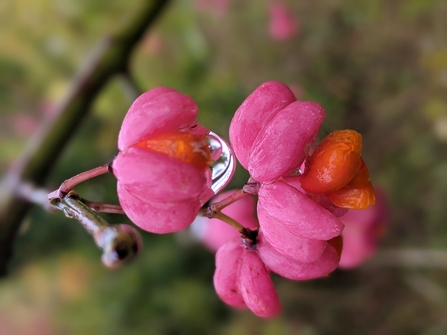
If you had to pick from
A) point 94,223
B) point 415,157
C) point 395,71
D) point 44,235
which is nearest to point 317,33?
point 395,71

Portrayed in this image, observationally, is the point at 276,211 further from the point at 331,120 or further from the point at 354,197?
the point at 331,120

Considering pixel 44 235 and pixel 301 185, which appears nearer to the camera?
pixel 301 185

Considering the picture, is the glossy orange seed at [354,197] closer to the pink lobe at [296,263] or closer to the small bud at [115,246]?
the pink lobe at [296,263]

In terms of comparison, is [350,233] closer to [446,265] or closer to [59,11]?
[446,265]

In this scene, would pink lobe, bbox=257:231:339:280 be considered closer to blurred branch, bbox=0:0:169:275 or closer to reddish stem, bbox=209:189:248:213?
reddish stem, bbox=209:189:248:213

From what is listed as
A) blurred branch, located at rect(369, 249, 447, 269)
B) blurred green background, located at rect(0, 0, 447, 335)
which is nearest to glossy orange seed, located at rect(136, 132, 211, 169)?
blurred green background, located at rect(0, 0, 447, 335)

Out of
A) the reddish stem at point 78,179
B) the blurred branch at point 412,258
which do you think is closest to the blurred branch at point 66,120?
the reddish stem at point 78,179

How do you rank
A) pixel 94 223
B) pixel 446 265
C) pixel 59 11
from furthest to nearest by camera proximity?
pixel 59 11 < pixel 446 265 < pixel 94 223

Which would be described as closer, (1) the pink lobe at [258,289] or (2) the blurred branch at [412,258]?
(1) the pink lobe at [258,289]
